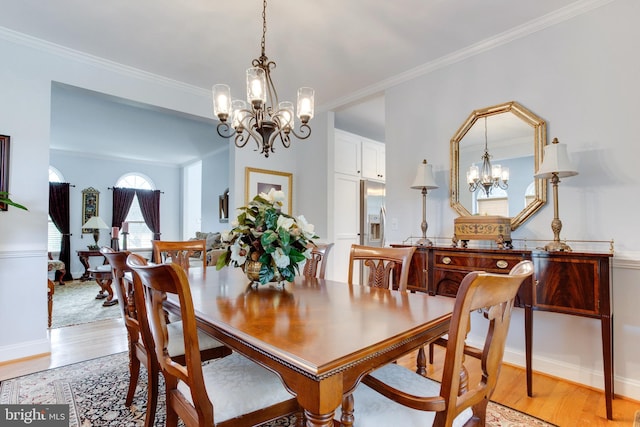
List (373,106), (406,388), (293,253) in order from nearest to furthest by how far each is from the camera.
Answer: (406,388) → (293,253) → (373,106)

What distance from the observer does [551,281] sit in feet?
6.52

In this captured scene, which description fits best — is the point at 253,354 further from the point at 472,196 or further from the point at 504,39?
the point at 504,39

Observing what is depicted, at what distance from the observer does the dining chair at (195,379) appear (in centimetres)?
92

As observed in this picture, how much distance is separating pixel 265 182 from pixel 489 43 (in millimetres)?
2764

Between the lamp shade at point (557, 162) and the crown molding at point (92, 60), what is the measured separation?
3341 mm

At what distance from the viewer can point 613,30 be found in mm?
2154

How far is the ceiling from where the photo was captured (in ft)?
7.45

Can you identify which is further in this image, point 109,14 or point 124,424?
point 109,14

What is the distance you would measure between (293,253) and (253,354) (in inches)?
26.4

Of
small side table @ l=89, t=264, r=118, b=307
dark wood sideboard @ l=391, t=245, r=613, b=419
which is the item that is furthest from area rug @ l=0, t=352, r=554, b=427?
small side table @ l=89, t=264, r=118, b=307

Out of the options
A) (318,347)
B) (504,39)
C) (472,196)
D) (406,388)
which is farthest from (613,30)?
(318,347)

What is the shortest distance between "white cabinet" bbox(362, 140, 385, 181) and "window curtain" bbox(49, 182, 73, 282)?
236 inches

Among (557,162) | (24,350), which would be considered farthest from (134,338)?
(557,162)

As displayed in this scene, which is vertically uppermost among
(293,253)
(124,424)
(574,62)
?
(574,62)
